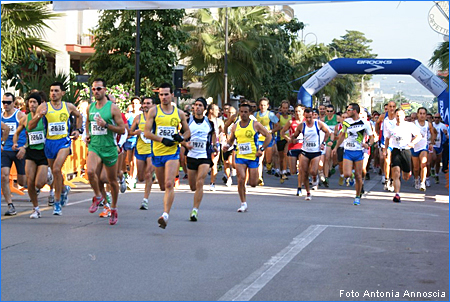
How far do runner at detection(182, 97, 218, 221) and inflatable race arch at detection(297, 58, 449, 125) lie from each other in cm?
1860

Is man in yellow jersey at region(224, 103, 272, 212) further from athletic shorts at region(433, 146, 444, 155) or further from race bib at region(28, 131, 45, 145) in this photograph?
athletic shorts at region(433, 146, 444, 155)

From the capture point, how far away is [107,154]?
39.4ft

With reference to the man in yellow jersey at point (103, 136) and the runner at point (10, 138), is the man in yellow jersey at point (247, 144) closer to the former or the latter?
the man in yellow jersey at point (103, 136)

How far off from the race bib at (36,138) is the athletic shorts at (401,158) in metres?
7.71

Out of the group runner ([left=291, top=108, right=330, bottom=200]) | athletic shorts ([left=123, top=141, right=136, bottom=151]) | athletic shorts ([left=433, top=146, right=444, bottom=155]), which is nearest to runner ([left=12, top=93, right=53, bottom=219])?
athletic shorts ([left=123, top=141, right=136, bottom=151])

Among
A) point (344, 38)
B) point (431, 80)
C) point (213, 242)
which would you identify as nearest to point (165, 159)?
point (213, 242)

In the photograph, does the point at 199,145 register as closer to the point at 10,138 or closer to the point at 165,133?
the point at 165,133

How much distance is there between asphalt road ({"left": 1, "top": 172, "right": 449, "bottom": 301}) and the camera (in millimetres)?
7297

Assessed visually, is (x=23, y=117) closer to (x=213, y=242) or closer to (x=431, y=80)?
(x=213, y=242)

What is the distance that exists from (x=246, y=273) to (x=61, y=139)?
5601 mm

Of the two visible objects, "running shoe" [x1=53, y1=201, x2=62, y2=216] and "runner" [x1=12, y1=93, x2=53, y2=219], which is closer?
"runner" [x1=12, y1=93, x2=53, y2=219]

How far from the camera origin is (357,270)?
8.42 metres

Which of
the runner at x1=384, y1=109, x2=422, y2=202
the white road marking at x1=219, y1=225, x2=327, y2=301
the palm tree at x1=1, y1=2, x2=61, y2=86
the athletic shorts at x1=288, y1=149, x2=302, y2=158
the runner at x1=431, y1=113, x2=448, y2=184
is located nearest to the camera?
the white road marking at x1=219, y1=225, x2=327, y2=301

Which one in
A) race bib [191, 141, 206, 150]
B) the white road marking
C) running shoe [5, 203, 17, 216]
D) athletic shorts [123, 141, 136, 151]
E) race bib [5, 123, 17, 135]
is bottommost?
running shoe [5, 203, 17, 216]
